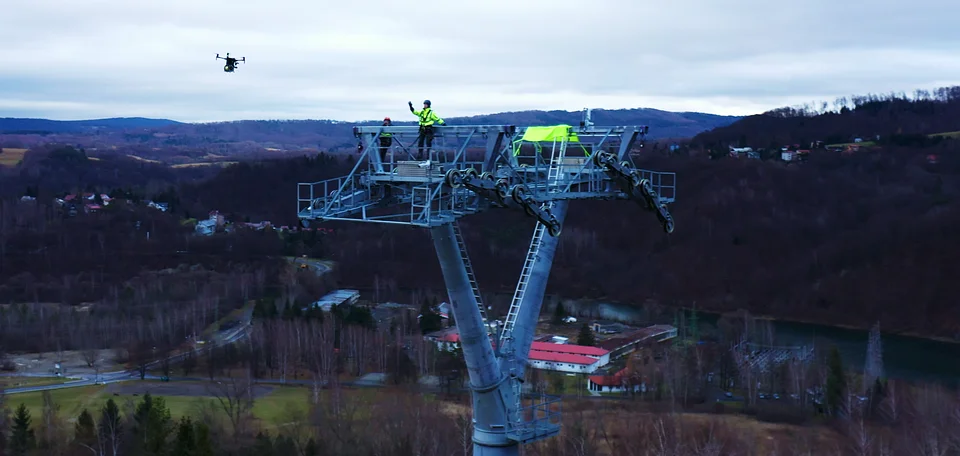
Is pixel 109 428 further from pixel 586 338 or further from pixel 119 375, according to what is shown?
pixel 586 338

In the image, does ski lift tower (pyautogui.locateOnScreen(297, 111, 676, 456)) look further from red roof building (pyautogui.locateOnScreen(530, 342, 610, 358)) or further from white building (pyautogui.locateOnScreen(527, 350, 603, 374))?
red roof building (pyautogui.locateOnScreen(530, 342, 610, 358))

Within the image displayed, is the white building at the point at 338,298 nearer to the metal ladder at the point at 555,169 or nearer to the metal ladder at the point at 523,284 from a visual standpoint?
the metal ladder at the point at 523,284

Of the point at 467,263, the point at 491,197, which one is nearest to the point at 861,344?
the point at 467,263

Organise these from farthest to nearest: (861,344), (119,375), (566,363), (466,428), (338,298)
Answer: (338,298) → (861,344) → (566,363) → (119,375) → (466,428)

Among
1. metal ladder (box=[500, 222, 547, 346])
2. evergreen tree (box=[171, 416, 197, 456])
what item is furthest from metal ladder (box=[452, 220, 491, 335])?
evergreen tree (box=[171, 416, 197, 456])

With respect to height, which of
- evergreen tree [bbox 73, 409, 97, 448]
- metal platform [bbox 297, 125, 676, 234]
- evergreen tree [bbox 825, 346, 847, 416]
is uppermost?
metal platform [bbox 297, 125, 676, 234]

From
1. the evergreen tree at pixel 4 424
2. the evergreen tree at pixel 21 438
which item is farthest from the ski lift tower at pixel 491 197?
the evergreen tree at pixel 4 424
